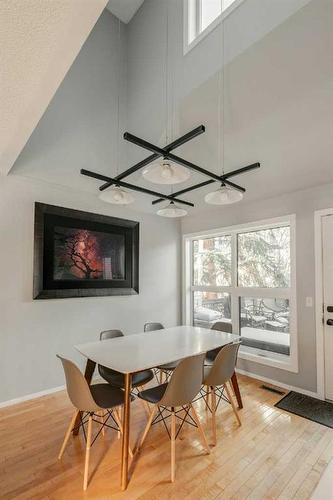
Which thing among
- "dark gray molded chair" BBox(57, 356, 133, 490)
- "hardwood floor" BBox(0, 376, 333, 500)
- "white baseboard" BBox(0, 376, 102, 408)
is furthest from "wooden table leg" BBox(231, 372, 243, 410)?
"white baseboard" BBox(0, 376, 102, 408)

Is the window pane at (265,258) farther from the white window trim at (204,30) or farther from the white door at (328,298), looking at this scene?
the white window trim at (204,30)

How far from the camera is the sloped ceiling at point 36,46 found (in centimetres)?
106

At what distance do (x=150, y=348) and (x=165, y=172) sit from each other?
5.05 feet

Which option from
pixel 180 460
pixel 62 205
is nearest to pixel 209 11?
pixel 62 205

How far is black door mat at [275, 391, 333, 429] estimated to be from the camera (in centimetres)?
259

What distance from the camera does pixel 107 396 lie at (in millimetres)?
2023

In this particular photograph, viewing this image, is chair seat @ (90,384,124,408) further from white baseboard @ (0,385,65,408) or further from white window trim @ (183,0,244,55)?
white window trim @ (183,0,244,55)

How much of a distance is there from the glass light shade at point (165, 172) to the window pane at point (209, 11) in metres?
1.71

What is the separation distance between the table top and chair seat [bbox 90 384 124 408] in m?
0.28

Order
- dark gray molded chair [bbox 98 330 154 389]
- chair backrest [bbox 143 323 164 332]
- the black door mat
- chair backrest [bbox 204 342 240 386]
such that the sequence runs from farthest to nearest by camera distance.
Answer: chair backrest [bbox 143 323 164 332] → the black door mat → dark gray molded chair [bbox 98 330 154 389] → chair backrest [bbox 204 342 240 386]

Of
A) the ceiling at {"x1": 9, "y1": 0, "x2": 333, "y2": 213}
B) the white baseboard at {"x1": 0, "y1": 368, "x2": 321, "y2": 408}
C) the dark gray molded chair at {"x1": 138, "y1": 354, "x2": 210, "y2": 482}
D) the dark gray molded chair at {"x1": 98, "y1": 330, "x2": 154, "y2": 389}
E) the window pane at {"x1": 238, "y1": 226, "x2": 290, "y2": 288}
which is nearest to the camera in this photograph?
the dark gray molded chair at {"x1": 138, "y1": 354, "x2": 210, "y2": 482}

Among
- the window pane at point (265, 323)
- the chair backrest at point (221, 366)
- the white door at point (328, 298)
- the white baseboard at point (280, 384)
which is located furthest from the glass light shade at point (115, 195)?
the white baseboard at point (280, 384)

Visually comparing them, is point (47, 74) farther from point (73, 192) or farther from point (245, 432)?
point (245, 432)

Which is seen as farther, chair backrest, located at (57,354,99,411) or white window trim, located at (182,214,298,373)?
white window trim, located at (182,214,298,373)
